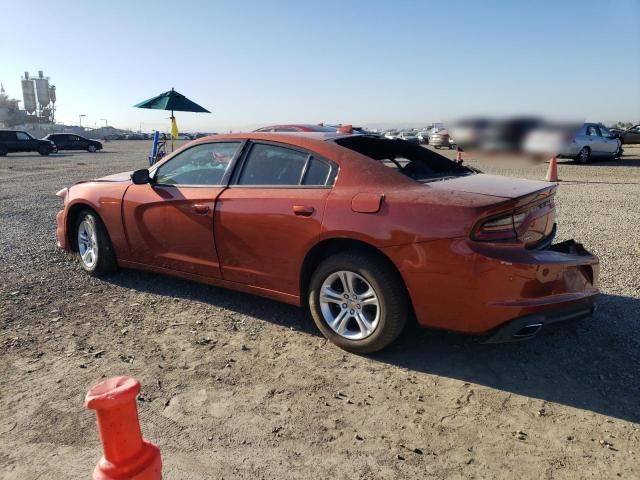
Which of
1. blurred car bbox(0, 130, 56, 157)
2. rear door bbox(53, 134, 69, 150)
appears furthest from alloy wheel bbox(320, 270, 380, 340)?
Result: rear door bbox(53, 134, 69, 150)

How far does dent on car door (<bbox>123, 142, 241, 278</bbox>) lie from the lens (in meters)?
4.04

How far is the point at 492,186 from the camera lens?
133 inches

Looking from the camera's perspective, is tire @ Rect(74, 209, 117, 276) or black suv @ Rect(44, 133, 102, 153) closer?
tire @ Rect(74, 209, 117, 276)

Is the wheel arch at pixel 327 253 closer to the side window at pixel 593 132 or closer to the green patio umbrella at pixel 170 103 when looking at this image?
the green patio umbrella at pixel 170 103

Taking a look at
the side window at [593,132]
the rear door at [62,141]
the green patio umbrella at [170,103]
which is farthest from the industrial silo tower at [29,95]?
the side window at [593,132]

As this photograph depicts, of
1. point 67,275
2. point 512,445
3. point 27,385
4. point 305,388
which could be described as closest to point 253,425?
point 305,388

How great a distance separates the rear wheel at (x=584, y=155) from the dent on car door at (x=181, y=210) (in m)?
17.2

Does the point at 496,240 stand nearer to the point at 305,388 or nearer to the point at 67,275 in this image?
the point at 305,388

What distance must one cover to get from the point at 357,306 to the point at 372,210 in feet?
2.14

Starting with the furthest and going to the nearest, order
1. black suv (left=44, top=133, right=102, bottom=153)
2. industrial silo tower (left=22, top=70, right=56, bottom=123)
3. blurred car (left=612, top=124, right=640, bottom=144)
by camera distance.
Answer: industrial silo tower (left=22, top=70, right=56, bottom=123)
black suv (left=44, top=133, right=102, bottom=153)
blurred car (left=612, top=124, right=640, bottom=144)

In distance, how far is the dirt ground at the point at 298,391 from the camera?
2.36 meters

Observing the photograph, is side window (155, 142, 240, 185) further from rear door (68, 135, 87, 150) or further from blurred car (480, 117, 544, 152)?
rear door (68, 135, 87, 150)

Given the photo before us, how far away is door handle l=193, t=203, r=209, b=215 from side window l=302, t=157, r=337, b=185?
87 cm

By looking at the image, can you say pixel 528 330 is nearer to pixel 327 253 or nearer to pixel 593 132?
pixel 327 253
